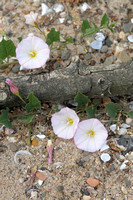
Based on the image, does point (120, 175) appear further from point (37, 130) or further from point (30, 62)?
point (30, 62)

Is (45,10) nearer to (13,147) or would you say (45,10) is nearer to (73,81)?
(73,81)

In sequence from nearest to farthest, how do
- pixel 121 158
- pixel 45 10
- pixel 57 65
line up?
1. pixel 121 158
2. pixel 57 65
3. pixel 45 10

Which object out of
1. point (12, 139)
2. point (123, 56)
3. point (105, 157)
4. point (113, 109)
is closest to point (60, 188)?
point (105, 157)

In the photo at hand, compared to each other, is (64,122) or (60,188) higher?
(64,122)

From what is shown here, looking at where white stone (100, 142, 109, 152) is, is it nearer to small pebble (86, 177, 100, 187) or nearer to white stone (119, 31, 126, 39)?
small pebble (86, 177, 100, 187)

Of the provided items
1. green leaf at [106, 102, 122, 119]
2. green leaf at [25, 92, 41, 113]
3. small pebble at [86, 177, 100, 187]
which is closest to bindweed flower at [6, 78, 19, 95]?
green leaf at [25, 92, 41, 113]

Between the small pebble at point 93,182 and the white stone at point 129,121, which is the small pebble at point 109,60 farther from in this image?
the small pebble at point 93,182
